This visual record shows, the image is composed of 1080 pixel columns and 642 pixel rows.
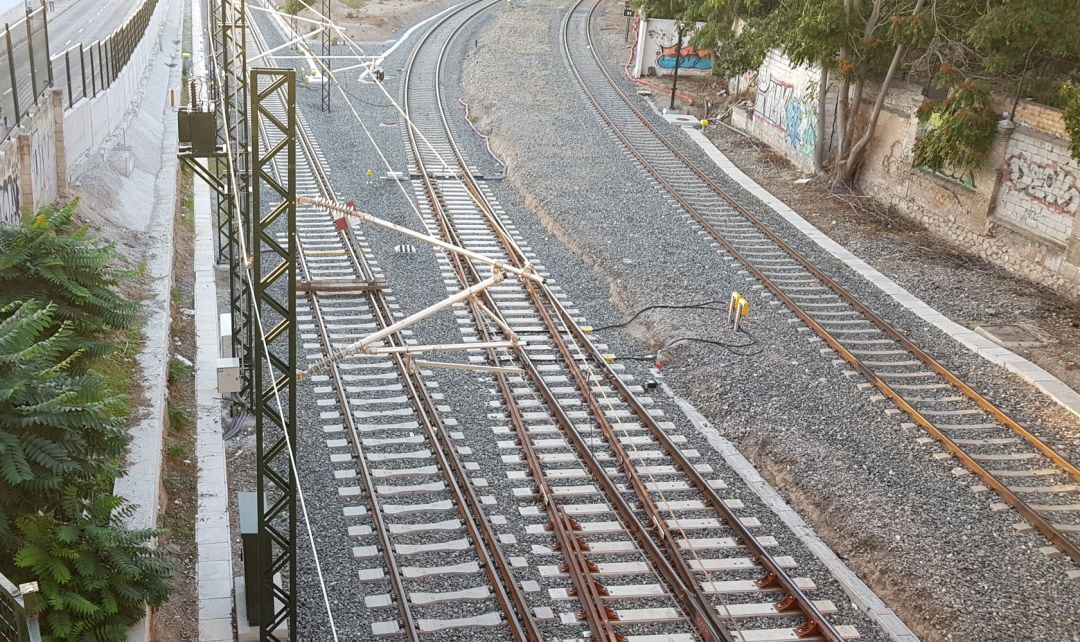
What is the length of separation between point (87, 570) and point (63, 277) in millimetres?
4686

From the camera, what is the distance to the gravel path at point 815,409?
13.4 metres

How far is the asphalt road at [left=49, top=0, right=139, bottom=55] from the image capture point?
48.3 m

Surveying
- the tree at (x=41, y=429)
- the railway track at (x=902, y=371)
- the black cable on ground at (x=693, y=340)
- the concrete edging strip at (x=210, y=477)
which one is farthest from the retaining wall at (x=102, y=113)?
the railway track at (x=902, y=371)

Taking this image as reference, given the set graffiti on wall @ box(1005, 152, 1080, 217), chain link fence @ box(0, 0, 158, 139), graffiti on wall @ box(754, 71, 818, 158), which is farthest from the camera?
graffiti on wall @ box(754, 71, 818, 158)

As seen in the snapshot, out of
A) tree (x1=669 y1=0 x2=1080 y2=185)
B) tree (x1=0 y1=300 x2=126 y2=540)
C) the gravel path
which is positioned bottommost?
the gravel path

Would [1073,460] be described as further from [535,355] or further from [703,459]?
[535,355]

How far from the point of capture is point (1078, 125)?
20.2m

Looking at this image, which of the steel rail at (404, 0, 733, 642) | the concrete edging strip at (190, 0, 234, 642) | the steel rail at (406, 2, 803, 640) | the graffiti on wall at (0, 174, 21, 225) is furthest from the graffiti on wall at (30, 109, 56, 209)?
the steel rail at (404, 0, 733, 642)

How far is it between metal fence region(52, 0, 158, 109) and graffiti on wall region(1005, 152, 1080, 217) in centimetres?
2093

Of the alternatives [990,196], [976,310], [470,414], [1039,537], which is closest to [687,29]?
[990,196]

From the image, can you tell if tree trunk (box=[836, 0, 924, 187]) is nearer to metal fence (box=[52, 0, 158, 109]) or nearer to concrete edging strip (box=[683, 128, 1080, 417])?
concrete edging strip (box=[683, 128, 1080, 417])

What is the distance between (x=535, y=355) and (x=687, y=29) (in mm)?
23505

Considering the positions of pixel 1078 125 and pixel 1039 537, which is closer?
pixel 1039 537

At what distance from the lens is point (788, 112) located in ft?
111
